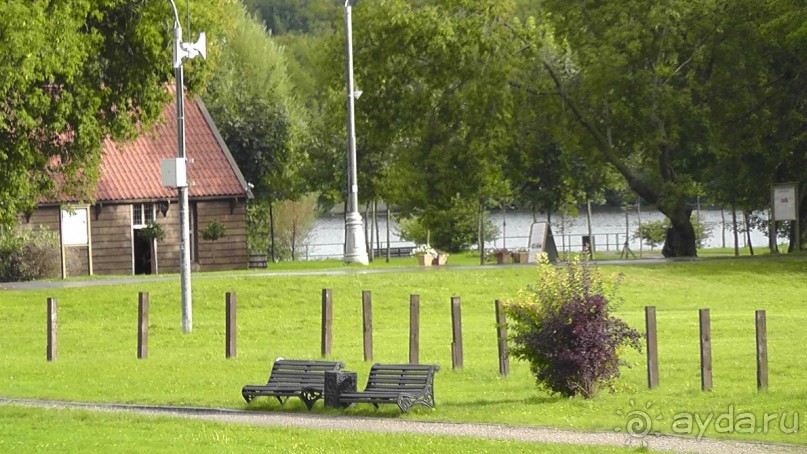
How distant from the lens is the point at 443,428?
55.3 feet

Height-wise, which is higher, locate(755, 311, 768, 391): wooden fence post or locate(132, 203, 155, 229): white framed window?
locate(132, 203, 155, 229): white framed window

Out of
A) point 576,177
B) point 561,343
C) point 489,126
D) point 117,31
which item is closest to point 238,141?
point 576,177

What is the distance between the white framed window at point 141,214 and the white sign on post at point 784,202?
2277cm

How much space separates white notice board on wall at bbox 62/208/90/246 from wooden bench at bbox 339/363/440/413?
3449 cm

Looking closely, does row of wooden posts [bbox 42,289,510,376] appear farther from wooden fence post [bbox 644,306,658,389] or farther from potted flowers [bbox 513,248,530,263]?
potted flowers [bbox 513,248,530,263]

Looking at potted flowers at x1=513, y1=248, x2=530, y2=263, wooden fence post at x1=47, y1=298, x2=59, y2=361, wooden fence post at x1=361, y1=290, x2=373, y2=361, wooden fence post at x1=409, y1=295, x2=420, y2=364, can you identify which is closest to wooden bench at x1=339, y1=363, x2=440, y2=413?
wooden fence post at x1=409, y1=295, x2=420, y2=364

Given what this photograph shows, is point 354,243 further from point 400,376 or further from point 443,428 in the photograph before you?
point 443,428

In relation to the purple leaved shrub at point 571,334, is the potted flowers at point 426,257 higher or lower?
higher

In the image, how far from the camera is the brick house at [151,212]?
52094 mm

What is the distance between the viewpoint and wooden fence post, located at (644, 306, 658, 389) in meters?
20.0

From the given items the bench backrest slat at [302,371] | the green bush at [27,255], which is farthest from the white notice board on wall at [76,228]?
the bench backrest slat at [302,371]

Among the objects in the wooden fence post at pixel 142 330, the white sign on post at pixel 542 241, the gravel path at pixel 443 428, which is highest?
the white sign on post at pixel 542 241

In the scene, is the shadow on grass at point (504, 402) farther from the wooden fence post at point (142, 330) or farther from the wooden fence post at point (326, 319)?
the wooden fence post at point (142, 330)

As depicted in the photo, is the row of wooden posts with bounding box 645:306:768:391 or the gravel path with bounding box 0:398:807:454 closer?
the gravel path with bounding box 0:398:807:454
